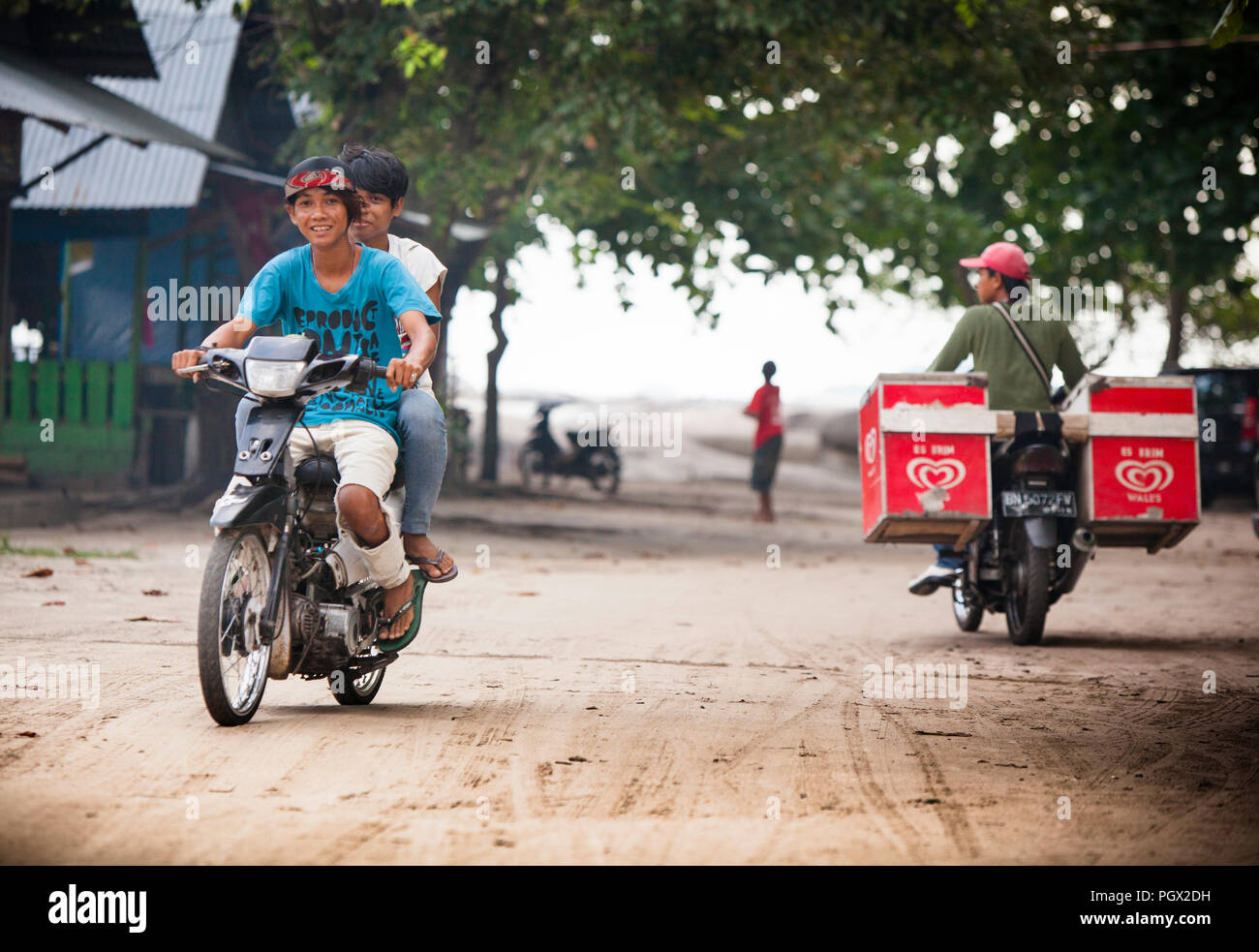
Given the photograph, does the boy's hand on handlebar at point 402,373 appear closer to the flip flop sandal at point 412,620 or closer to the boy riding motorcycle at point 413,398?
the boy riding motorcycle at point 413,398

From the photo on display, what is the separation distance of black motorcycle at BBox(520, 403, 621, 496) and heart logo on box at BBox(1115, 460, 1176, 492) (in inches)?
677

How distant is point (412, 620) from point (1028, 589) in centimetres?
363

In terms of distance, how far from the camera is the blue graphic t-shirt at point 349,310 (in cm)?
465

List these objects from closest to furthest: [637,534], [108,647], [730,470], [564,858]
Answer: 1. [564,858]
2. [108,647]
3. [637,534]
4. [730,470]

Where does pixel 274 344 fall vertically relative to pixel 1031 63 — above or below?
below

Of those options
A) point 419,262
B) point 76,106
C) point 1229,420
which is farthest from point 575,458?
point 419,262

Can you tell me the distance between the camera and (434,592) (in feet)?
30.5

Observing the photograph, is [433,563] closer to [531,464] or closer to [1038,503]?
[1038,503]

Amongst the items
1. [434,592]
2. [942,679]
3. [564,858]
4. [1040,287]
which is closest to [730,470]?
[1040,287]

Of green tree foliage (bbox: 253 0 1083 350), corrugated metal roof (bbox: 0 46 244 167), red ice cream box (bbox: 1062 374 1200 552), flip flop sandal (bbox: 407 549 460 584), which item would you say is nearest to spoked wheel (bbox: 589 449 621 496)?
green tree foliage (bbox: 253 0 1083 350)

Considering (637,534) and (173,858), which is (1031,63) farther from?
(173,858)

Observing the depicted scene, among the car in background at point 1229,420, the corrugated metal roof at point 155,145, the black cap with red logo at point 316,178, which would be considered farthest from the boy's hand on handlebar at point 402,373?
the car in background at point 1229,420

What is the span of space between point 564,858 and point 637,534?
1314cm
